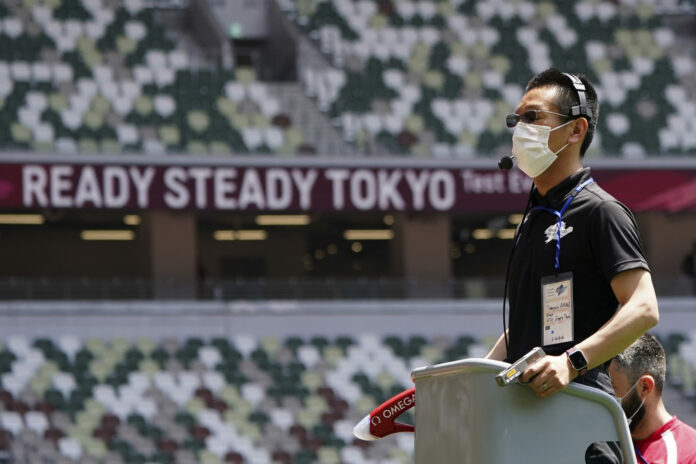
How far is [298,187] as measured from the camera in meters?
19.0

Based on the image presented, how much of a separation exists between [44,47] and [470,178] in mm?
6570

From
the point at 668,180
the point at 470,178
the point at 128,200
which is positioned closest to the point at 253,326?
the point at 128,200

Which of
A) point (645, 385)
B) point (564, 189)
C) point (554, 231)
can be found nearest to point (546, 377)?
point (554, 231)

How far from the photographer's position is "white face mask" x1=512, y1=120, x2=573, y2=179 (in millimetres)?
3223

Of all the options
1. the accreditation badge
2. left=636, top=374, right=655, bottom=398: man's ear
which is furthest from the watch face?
left=636, top=374, right=655, bottom=398: man's ear

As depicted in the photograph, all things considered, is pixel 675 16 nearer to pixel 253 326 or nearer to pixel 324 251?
pixel 324 251

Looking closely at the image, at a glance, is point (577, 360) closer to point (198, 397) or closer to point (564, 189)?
point (564, 189)

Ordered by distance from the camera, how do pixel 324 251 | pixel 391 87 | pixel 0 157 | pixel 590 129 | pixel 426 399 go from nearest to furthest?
pixel 426 399
pixel 590 129
pixel 0 157
pixel 391 87
pixel 324 251

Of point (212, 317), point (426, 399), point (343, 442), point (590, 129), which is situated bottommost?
point (343, 442)

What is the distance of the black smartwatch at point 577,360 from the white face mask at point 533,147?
55 centimetres

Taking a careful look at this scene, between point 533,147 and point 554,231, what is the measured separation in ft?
0.68

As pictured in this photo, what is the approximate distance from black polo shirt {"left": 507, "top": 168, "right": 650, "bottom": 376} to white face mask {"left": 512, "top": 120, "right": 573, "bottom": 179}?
2.8 inches

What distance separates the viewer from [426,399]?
3.02 meters

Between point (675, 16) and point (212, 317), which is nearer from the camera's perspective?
point (212, 317)
